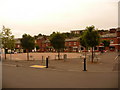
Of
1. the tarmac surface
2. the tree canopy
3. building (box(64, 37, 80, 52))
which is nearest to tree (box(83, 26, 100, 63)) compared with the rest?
the tarmac surface

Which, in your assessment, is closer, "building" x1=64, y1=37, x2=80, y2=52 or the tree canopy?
the tree canopy

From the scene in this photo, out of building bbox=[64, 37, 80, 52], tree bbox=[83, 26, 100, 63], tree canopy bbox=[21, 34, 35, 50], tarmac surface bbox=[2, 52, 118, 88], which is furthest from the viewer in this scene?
building bbox=[64, 37, 80, 52]

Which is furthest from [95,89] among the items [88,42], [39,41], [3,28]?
[39,41]

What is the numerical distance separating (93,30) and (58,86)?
36.9ft

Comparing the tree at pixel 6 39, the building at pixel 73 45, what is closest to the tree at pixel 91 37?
the tree at pixel 6 39

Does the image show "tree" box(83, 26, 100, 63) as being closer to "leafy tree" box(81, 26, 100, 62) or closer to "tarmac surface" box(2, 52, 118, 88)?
"leafy tree" box(81, 26, 100, 62)

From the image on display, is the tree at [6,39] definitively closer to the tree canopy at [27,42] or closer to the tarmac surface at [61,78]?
the tree canopy at [27,42]

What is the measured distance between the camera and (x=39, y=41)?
69125 millimetres

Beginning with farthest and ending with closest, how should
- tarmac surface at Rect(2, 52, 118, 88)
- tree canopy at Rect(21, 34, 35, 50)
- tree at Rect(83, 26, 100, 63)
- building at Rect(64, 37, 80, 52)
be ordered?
1. building at Rect(64, 37, 80, 52)
2. tree canopy at Rect(21, 34, 35, 50)
3. tree at Rect(83, 26, 100, 63)
4. tarmac surface at Rect(2, 52, 118, 88)

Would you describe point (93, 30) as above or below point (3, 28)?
below

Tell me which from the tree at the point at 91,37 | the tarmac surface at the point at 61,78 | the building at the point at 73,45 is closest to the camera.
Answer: the tarmac surface at the point at 61,78

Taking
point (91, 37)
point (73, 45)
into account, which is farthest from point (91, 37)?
point (73, 45)

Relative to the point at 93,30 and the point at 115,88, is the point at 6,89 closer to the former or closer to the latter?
the point at 115,88

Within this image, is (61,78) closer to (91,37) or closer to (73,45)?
(91,37)
